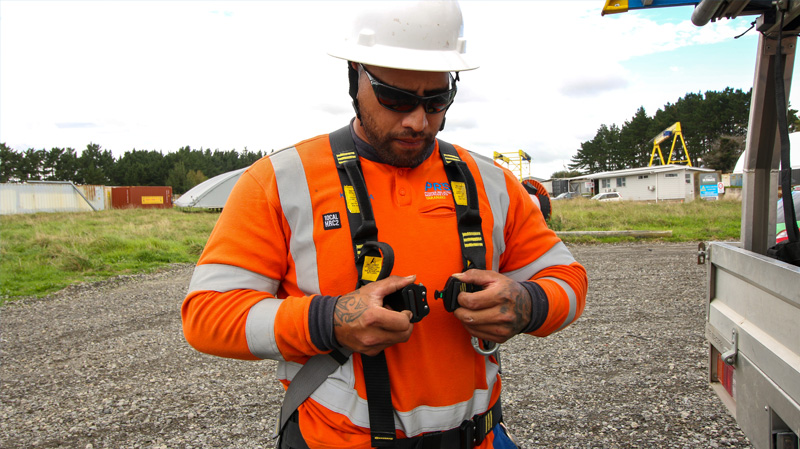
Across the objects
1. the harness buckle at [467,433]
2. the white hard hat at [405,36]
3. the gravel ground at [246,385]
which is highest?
the white hard hat at [405,36]

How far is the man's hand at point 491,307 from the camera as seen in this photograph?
1390 millimetres

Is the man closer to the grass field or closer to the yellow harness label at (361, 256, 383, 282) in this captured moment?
the yellow harness label at (361, 256, 383, 282)

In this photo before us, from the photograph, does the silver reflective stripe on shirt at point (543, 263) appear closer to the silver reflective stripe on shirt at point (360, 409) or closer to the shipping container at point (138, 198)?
the silver reflective stripe on shirt at point (360, 409)

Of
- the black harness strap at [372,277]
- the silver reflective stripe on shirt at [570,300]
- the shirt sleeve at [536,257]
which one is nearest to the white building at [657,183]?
the shirt sleeve at [536,257]

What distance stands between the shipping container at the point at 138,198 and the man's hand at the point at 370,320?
5199 centimetres

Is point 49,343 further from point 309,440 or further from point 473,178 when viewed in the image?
point 473,178

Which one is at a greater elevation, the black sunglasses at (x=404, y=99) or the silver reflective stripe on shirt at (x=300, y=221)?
the black sunglasses at (x=404, y=99)

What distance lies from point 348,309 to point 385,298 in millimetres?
118

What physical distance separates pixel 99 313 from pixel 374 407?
7.35 metres

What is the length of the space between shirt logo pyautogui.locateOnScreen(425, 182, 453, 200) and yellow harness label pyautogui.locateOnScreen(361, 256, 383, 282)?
311 mm

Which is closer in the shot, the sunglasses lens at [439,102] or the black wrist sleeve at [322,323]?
the black wrist sleeve at [322,323]

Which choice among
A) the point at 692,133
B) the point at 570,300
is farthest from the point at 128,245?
the point at 692,133

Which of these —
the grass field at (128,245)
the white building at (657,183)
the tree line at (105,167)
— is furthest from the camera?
the tree line at (105,167)

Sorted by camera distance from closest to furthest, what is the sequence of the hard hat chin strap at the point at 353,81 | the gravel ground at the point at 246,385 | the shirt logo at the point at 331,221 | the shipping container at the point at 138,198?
1. the shirt logo at the point at 331,221
2. the hard hat chin strap at the point at 353,81
3. the gravel ground at the point at 246,385
4. the shipping container at the point at 138,198
